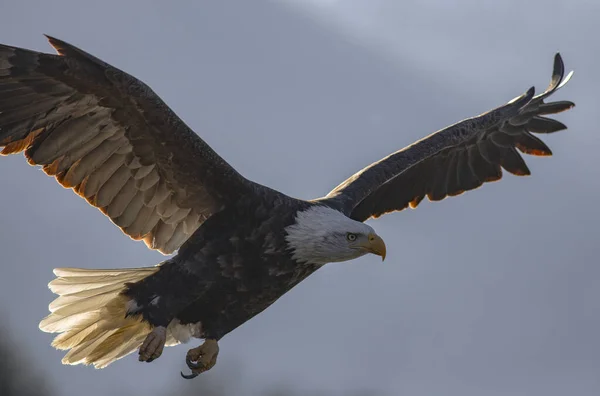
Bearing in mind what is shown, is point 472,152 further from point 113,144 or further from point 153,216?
point 113,144

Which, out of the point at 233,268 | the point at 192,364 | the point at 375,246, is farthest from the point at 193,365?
the point at 375,246

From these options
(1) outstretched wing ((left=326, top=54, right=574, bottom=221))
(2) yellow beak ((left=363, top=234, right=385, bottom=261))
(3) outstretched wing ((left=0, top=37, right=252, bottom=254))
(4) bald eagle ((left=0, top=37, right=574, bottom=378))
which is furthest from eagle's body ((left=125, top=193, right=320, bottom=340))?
(1) outstretched wing ((left=326, top=54, right=574, bottom=221))

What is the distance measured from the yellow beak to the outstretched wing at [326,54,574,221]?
1216 millimetres

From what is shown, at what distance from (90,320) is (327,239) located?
4.95 ft

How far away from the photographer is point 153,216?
27.9 feet

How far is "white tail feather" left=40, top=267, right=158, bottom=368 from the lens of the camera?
838cm

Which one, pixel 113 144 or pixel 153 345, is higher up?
pixel 113 144

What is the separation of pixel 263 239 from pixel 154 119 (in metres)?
0.87

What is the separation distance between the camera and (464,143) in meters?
10.0

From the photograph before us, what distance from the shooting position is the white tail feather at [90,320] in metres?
8.38

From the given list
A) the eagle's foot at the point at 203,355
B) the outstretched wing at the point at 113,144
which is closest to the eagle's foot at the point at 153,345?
the eagle's foot at the point at 203,355

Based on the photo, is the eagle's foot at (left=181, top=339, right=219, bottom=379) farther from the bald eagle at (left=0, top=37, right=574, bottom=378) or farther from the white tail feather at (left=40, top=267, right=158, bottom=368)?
the white tail feather at (left=40, top=267, right=158, bottom=368)

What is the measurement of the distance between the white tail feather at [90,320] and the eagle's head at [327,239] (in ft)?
3.45

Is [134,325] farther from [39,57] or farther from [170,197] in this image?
[39,57]
